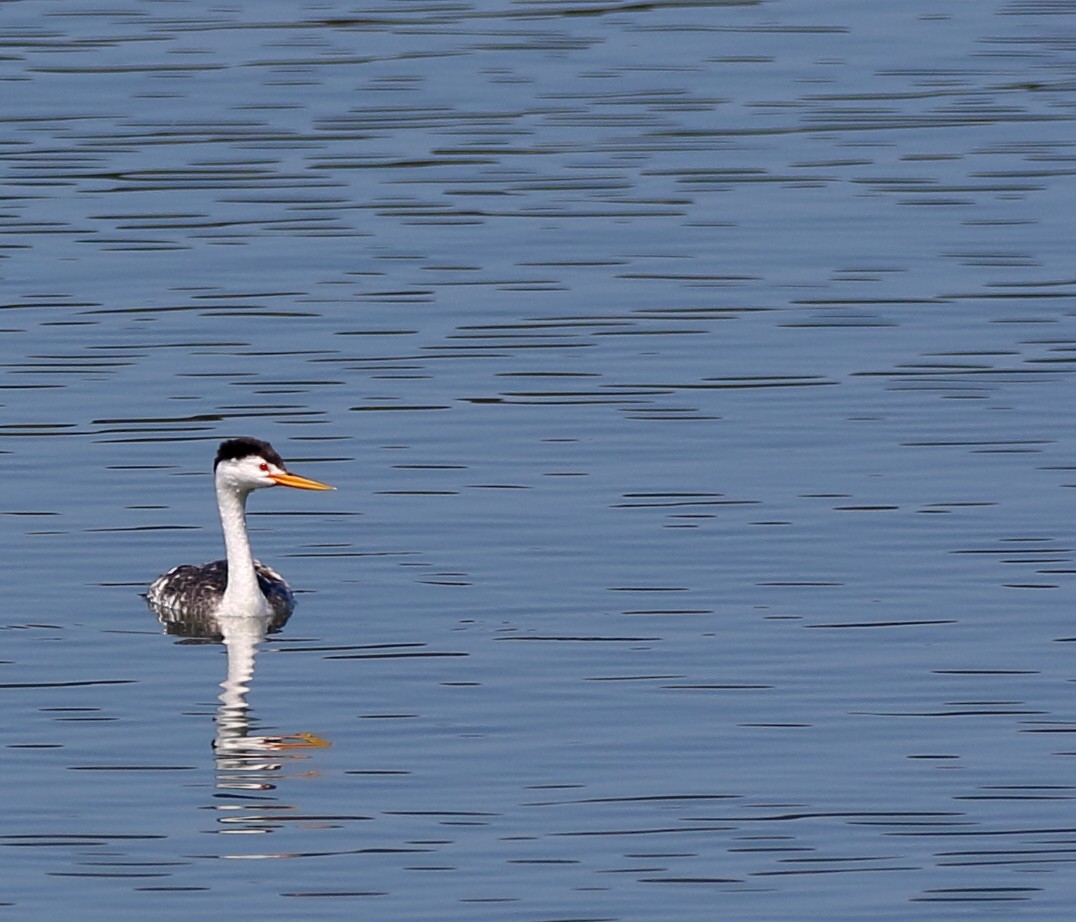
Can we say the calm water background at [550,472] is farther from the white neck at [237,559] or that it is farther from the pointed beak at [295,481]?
the pointed beak at [295,481]

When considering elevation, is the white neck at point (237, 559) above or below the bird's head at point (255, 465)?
below

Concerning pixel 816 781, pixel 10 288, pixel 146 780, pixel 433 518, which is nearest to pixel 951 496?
pixel 433 518

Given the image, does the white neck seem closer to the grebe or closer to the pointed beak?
the grebe

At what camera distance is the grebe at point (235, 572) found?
18.2 meters

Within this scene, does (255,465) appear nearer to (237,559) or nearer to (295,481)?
(295,481)

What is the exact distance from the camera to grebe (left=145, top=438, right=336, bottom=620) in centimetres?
1822

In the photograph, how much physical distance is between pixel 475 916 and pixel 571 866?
0.67m

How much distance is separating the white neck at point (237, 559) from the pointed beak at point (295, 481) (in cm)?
27

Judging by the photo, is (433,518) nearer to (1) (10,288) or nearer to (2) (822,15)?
(1) (10,288)

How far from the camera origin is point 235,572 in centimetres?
1848

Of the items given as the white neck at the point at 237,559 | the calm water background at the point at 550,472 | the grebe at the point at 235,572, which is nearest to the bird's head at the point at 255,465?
the grebe at the point at 235,572

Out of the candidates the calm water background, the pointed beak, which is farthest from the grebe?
the calm water background

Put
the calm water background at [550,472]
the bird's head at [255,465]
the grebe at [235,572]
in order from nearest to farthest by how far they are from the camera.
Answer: the calm water background at [550,472] → the grebe at [235,572] → the bird's head at [255,465]

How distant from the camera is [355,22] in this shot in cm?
3769
